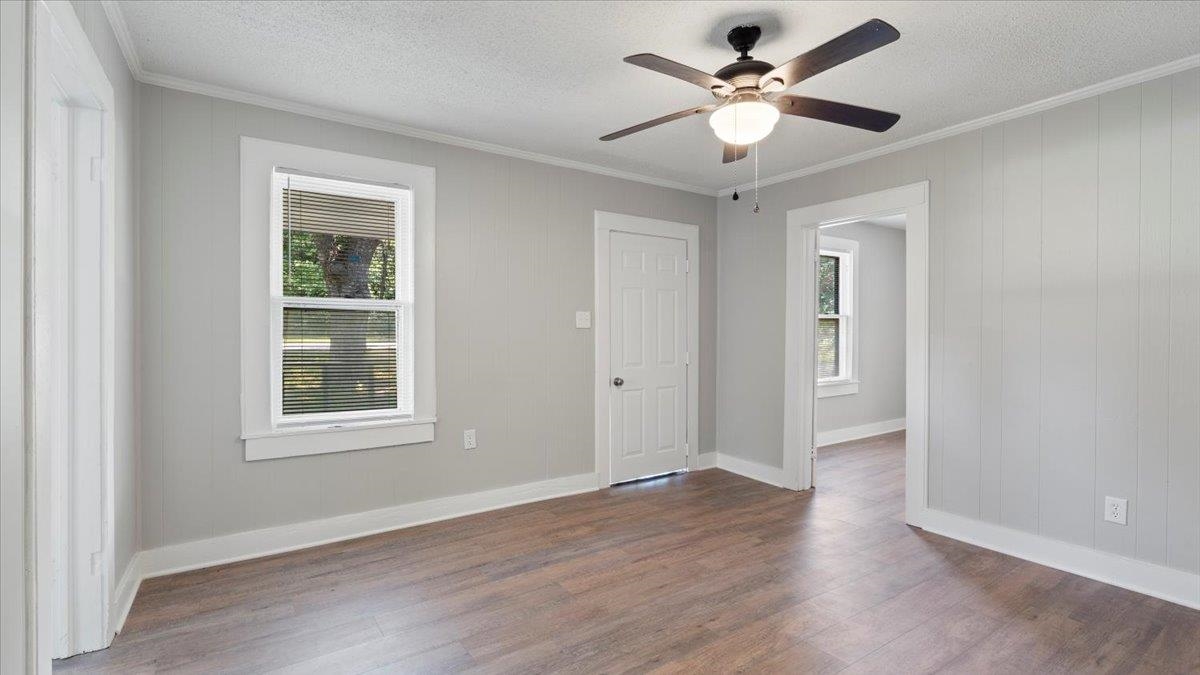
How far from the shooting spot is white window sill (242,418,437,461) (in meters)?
3.09

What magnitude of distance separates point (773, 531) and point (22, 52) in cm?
383

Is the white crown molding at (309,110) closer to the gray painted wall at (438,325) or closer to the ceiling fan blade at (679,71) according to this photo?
the gray painted wall at (438,325)

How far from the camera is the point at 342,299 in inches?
131

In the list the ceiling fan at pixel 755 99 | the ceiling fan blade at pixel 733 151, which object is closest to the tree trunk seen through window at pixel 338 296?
the ceiling fan at pixel 755 99

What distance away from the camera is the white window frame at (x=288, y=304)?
305cm

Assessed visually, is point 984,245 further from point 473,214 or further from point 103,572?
point 103,572

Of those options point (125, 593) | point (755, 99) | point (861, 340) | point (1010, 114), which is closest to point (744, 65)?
point (755, 99)

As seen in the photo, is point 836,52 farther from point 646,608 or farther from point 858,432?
point 858,432

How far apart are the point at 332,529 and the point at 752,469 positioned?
129 inches

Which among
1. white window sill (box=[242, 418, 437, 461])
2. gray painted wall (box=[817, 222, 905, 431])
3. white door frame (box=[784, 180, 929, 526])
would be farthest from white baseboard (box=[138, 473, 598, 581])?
gray painted wall (box=[817, 222, 905, 431])

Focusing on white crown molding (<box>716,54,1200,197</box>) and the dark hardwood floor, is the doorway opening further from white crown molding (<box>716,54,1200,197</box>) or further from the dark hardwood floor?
the dark hardwood floor

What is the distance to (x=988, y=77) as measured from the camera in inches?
107

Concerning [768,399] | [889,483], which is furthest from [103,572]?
[889,483]

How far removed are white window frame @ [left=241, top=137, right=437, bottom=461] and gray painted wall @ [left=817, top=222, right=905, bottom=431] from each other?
179 inches
